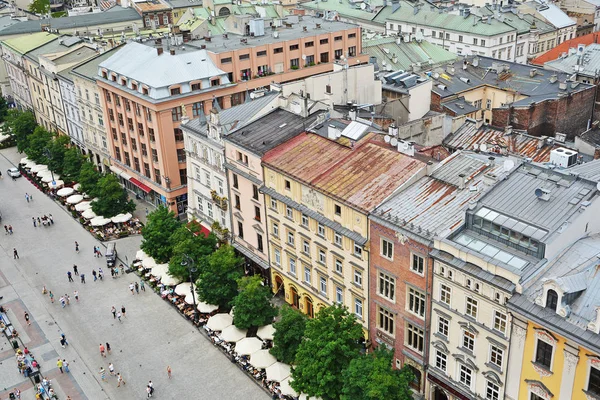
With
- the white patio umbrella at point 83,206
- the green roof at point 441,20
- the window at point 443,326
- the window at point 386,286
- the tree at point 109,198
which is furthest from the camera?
the green roof at point 441,20

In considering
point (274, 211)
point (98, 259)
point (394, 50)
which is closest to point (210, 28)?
point (394, 50)

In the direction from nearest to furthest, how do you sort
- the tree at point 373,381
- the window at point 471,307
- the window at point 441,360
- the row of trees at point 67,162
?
the window at point 471,307 → the tree at point 373,381 → the window at point 441,360 → the row of trees at point 67,162

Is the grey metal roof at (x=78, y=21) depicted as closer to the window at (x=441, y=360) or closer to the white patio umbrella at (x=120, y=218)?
the white patio umbrella at (x=120, y=218)

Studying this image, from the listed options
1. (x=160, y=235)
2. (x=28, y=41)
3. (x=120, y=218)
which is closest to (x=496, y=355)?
(x=160, y=235)

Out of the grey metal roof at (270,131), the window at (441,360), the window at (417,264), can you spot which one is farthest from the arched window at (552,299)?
the grey metal roof at (270,131)

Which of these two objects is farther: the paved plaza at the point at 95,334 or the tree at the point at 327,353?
the paved plaza at the point at 95,334

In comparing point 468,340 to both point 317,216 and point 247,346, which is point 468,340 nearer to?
point 317,216
